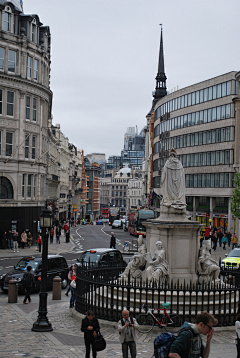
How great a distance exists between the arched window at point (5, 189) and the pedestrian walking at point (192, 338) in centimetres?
3427

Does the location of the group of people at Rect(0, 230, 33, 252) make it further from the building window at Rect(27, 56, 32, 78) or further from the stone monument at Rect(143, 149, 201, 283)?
the stone monument at Rect(143, 149, 201, 283)

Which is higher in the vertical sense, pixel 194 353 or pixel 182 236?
pixel 182 236

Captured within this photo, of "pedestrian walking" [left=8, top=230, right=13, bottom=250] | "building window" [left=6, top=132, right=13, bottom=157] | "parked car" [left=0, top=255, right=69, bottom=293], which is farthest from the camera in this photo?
"building window" [left=6, top=132, right=13, bottom=157]

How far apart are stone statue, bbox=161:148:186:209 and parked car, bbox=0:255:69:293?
311 inches

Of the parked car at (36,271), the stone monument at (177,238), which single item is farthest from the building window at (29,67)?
the stone monument at (177,238)

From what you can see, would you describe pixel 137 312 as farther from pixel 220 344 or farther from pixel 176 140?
pixel 176 140

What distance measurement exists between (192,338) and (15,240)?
32.0 metres

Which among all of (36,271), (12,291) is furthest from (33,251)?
(12,291)

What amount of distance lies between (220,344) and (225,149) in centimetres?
4648

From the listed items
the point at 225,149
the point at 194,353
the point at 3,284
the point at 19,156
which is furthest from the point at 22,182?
the point at 194,353

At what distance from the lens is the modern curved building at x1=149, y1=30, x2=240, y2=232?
55.4 meters

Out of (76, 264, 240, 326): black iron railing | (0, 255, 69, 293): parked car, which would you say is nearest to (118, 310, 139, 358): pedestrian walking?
(76, 264, 240, 326): black iron railing

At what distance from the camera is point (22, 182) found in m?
40.9

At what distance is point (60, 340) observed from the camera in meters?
12.3
